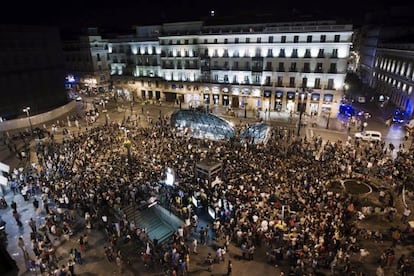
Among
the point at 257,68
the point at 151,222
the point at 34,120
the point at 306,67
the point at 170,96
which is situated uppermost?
the point at 306,67

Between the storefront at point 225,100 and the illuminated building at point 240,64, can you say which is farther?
the storefront at point 225,100

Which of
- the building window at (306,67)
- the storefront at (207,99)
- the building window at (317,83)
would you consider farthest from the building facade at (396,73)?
the storefront at (207,99)

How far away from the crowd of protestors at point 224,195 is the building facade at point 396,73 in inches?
838

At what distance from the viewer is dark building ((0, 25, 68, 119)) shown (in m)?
50.2

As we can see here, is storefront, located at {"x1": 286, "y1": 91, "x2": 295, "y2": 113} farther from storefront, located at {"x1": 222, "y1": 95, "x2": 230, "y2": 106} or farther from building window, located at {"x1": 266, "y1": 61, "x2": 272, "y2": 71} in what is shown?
storefront, located at {"x1": 222, "y1": 95, "x2": 230, "y2": 106}

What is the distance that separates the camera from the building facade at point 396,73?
48.9 meters

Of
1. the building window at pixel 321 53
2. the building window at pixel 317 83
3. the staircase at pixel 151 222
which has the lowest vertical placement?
the staircase at pixel 151 222

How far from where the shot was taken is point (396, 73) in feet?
182

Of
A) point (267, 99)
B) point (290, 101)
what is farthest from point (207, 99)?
point (290, 101)

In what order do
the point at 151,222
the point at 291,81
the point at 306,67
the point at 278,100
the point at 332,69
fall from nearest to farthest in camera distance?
1. the point at 151,222
2. the point at 332,69
3. the point at 306,67
4. the point at 291,81
5. the point at 278,100

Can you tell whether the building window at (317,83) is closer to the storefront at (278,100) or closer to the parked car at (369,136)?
the storefront at (278,100)

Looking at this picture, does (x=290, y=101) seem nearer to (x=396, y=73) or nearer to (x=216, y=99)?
(x=216, y=99)

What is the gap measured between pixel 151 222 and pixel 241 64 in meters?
39.1

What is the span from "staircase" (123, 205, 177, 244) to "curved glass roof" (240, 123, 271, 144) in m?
15.8
